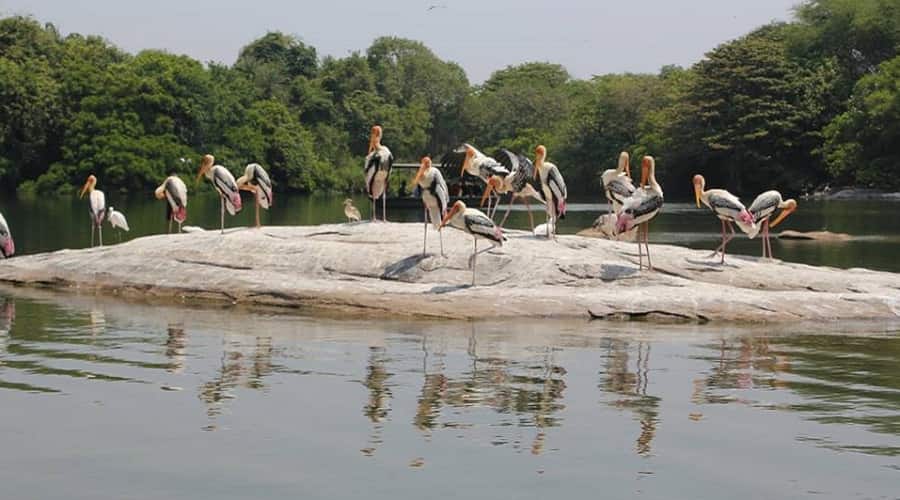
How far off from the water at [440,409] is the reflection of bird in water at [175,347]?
0.03m

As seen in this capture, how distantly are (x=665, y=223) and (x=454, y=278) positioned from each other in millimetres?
28062

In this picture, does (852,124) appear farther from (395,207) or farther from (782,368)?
(782,368)

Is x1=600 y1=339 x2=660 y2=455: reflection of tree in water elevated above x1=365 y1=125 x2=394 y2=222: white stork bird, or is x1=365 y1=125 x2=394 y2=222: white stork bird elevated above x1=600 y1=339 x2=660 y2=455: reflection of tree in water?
x1=365 y1=125 x2=394 y2=222: white stork bird

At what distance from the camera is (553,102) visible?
391 ft

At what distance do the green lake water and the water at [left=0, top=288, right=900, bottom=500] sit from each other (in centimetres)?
3

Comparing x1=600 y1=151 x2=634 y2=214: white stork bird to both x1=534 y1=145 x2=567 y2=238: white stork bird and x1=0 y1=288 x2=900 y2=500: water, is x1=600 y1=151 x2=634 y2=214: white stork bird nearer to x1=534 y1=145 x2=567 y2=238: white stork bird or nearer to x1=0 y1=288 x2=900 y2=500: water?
x1=534 y1=145 x2=567 y2=238: white stork bird

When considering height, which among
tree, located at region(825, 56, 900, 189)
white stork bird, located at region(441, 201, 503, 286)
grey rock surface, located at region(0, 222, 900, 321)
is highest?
tree, located at region(825, 56, 900, 189)

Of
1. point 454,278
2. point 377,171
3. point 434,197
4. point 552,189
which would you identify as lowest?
point 454,278

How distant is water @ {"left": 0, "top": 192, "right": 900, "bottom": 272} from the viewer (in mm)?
30766

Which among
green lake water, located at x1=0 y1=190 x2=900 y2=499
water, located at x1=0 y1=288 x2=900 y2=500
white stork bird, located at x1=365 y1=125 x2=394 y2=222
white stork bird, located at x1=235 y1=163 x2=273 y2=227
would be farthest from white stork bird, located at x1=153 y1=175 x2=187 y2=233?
water, located at x1=0 y1=288 x2=900 y2=500

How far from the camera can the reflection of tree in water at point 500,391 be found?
11.6m

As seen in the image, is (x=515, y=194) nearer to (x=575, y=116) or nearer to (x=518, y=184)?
(x=518, y=184)

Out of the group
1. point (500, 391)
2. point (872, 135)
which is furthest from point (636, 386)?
point (872, 135)

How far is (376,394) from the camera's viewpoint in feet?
41.4
